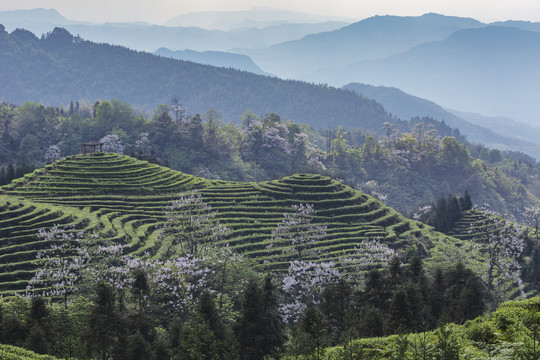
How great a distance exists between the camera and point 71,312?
43.9m

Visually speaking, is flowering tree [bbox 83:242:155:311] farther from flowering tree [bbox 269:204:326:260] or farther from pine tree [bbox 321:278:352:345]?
flowering tree [bbox 269:204:326:260]

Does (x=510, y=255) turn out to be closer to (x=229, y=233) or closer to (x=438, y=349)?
(x=229, y=233)

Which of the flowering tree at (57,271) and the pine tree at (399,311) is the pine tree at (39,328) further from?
the pine tree at (399,311)

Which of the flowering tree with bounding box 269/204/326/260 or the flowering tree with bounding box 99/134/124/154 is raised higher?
the flowering tree with bounding box 99/134/124/154

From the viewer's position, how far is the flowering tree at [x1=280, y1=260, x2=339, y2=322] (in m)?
56.9

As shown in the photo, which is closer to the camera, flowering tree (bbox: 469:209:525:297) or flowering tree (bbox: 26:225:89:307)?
flowering tree (bbox: 26:225:89:307)

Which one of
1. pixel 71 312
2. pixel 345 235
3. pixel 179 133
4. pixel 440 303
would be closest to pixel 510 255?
pixel 345 235

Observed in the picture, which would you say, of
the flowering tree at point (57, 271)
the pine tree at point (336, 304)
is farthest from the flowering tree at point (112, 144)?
the pine tree at point (336, 304)

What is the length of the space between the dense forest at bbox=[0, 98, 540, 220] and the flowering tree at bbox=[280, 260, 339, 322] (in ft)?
234

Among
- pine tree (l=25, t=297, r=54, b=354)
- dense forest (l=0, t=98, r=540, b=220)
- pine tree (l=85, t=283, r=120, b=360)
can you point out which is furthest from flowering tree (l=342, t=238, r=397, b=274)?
dense forest (l=0, t=98, r=540, b=220)

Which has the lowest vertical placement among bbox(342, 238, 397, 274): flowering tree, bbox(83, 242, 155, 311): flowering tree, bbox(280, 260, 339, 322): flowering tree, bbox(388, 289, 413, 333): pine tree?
bbox(280, 260, 339, 322): flowering tree

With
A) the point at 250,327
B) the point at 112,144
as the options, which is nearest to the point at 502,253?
the point at 250,327

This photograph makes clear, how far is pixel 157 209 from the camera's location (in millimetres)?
74625

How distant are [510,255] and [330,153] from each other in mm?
116201
